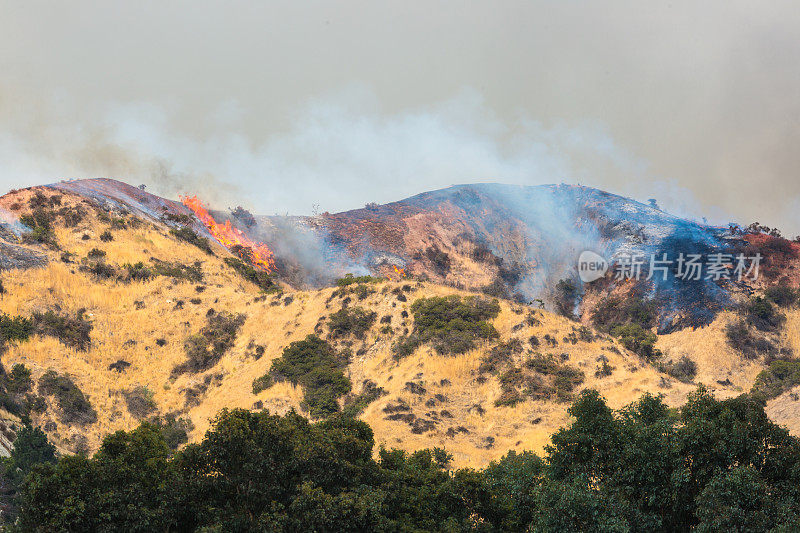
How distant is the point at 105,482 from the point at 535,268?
107986 mm

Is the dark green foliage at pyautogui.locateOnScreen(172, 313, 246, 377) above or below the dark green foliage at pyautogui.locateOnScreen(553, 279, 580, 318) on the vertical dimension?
below

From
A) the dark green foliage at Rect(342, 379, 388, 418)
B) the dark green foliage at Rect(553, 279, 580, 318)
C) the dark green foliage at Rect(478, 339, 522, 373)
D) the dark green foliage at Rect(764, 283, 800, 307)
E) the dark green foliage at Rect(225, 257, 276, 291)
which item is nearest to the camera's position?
the dark green foliage at Rect(342, 379, 388, 418)

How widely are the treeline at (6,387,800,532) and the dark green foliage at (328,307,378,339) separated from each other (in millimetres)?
40640

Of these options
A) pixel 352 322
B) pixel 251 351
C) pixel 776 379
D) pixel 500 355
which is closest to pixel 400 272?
pixel 352 322

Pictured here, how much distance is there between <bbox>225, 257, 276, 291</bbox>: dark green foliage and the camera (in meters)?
91.7

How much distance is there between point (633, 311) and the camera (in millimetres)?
101875

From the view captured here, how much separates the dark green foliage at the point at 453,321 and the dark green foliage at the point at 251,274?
28984 millimetres

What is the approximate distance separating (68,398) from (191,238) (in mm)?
37261

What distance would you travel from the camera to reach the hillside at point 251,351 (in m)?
57.7

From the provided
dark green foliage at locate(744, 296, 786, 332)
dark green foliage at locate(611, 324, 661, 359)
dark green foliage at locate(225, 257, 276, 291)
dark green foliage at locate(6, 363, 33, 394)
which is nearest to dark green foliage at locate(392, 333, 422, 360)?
dark green foliage at locate(611, 324, 661, 359)

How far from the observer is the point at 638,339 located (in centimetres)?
8969

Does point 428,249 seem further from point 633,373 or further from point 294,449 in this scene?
point 294,449

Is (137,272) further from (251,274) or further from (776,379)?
(776,379)

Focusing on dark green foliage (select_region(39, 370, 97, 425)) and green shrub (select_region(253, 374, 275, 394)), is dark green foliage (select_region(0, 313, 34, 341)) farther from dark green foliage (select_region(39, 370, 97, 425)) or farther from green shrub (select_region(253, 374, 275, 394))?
green shrub (select_region(253, 374, 275, 394))
